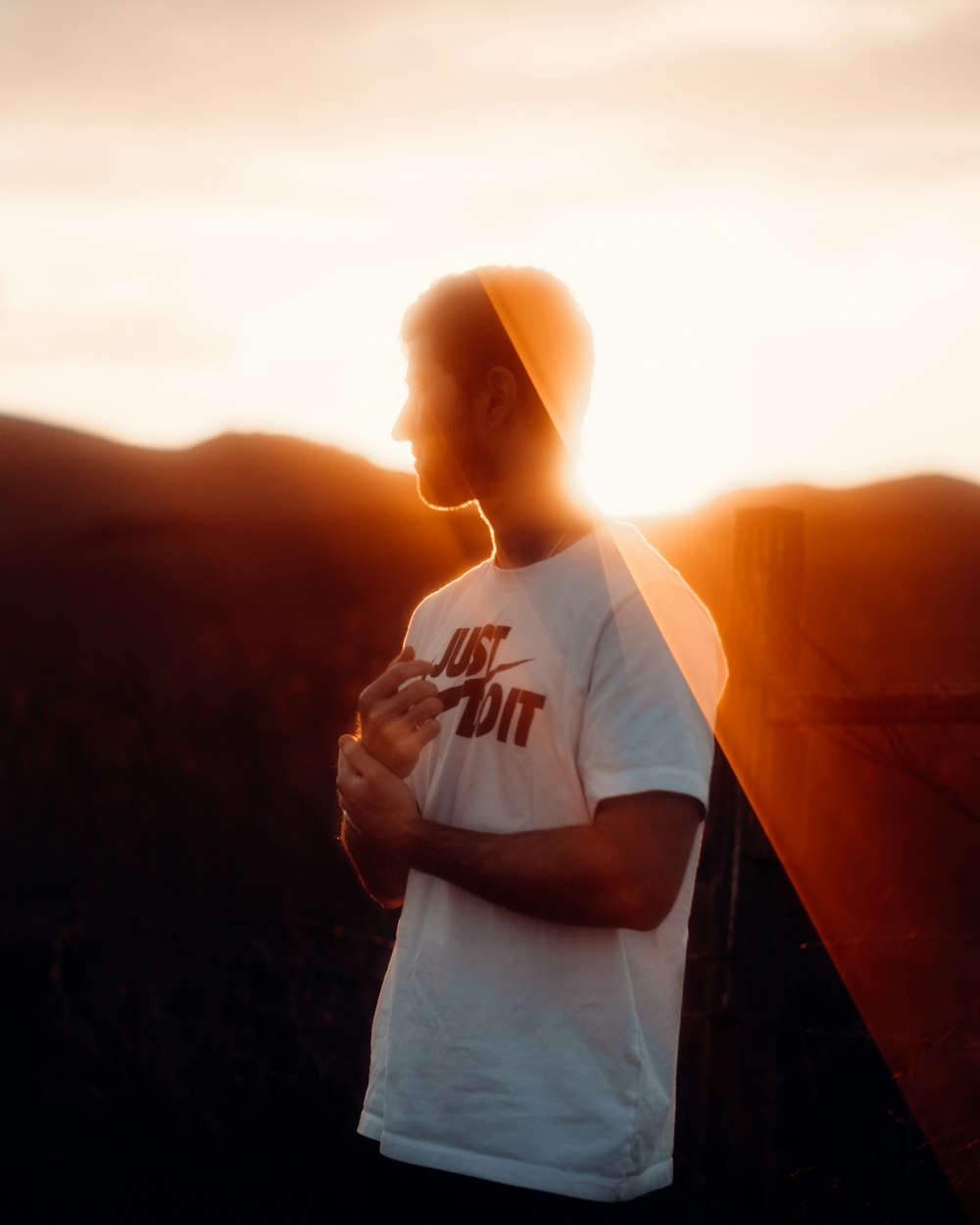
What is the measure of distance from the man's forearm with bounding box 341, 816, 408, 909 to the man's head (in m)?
0.55

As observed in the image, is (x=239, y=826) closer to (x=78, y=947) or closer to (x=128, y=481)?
(x=78, y=947)

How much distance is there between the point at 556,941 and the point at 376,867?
1.28 ft

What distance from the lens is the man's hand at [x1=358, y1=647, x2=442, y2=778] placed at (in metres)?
1.79

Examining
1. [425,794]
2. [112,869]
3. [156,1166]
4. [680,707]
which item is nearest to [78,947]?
[156,1166]

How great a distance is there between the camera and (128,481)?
18781 mm

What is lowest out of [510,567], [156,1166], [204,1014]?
[156,1166]

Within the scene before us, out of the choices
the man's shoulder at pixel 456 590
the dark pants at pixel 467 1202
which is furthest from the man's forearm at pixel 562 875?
the man's shoulder at pixel 456 590

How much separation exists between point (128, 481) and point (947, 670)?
1265 centimetres

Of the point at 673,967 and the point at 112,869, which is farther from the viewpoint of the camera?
the point at 112,869

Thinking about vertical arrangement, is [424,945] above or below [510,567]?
below

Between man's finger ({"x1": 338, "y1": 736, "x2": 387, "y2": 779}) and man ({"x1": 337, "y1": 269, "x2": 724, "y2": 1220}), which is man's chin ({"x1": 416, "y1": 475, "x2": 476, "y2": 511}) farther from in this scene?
man's finger ({"x1": 338, "y1": 736, "x2": 387, "y2": 779})

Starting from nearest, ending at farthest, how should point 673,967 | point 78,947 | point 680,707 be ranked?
point 680,707 → point 673,967 → point 78,947

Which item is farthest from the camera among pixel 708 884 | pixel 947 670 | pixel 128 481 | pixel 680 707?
pixel 128 481

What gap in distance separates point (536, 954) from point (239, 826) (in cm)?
477
